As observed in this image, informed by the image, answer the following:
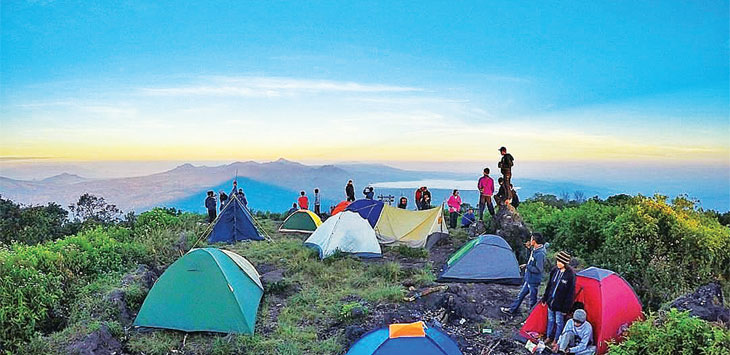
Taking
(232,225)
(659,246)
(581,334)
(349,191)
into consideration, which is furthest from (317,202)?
(581,334)

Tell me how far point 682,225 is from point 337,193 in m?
15.1

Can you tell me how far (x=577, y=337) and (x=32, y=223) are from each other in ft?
52.2

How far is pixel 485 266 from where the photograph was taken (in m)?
11.6

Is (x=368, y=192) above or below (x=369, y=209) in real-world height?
above

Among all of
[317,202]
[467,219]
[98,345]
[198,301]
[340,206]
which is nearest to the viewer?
[98,345]

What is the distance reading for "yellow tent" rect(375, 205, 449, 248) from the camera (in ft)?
52.9

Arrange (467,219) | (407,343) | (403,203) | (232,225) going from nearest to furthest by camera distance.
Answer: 1. (407,343)
2. (232,225)
3. (467,219)
4. (403,203)

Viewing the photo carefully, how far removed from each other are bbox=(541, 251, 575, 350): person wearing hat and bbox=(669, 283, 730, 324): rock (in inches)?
63.8

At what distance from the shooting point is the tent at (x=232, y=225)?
17.1 m

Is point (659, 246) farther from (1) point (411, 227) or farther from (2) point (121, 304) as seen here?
(2) point (121, 304)

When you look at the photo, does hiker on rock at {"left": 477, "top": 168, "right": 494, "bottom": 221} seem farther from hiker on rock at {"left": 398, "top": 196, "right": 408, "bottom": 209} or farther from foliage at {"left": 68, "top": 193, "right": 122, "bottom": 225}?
foliage at {"left": 68, "top": 193, "right": 122, "bottom": 225}

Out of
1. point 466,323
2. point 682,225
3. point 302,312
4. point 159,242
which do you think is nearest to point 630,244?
point 682,225

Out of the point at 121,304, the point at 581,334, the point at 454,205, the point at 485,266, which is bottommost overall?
the point at 121,304

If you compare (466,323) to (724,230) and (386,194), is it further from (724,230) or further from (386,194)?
(386,194)
